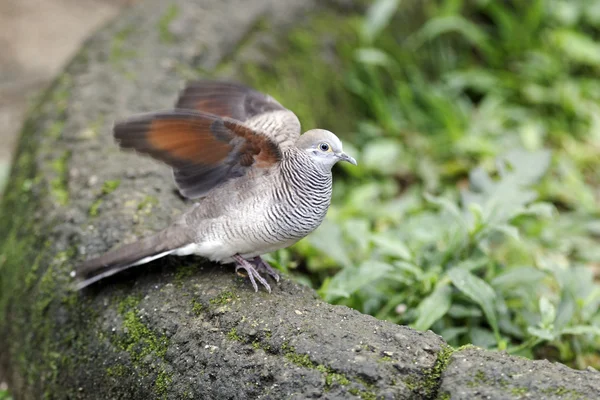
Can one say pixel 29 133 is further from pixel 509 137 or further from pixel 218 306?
pixel 509 137

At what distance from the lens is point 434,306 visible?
11.6 feet

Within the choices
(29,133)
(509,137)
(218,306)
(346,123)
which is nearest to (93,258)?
(218,306)

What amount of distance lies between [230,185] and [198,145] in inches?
11.1

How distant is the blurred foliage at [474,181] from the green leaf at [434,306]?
0.04 feet

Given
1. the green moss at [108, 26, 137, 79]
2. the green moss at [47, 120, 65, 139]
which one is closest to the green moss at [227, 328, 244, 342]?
the green moss at [47, 120, 65, 139]

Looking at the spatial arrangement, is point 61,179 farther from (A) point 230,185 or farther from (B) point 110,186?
(A) point 230,185

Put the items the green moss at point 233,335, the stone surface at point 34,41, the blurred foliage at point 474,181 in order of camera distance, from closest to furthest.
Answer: the green moss at point 233,335, the blurred foliage at point 474,181, the stone surface at point 34,41

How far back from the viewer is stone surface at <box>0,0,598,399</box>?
262 cm

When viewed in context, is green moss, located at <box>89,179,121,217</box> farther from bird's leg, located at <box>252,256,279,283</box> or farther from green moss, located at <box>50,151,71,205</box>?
bird's leg, located at <box>252,256,279,283</box>

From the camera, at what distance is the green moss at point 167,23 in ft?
18.5

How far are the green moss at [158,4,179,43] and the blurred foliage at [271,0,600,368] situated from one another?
1678mm

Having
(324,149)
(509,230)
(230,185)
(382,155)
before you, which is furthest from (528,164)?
(230,185)

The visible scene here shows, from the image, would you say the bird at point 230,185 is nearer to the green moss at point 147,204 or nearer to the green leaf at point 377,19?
the green moss at point 147,204

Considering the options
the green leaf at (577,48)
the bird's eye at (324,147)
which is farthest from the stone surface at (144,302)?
the green leaf at (577,48)
